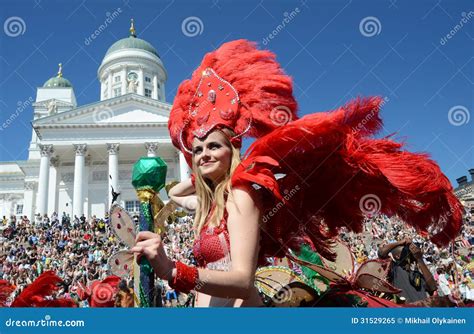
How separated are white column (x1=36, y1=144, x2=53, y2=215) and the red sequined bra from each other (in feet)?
128

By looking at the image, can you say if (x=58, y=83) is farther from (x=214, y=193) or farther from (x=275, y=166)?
(x=275, y=166)

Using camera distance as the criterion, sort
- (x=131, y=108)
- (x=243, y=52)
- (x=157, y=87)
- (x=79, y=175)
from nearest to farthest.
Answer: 1. (x=243, y=52)
2. (x=79, y=175)
3. (x=131, y=108)
4. (x=157, y=87)

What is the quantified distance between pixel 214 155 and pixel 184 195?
570 mm

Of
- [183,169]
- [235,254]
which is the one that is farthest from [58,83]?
[235,254]

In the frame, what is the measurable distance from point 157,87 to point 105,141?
17.8 meters

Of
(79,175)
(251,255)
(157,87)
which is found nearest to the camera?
(251,255)

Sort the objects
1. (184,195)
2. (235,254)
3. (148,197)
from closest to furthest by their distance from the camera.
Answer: (235,254)
(148,197)
(184,195)

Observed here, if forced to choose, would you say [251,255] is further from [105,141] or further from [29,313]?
[105,141]

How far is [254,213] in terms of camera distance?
1831 mm

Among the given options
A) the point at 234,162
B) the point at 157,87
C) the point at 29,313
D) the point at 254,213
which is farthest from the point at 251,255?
the point at 157,87

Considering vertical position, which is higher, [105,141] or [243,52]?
[105,141]

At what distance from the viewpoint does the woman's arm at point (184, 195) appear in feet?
8.04

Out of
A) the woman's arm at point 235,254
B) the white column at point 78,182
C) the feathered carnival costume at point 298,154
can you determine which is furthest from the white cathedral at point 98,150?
the woman's arm at point 235,254

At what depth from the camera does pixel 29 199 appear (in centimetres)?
4728
